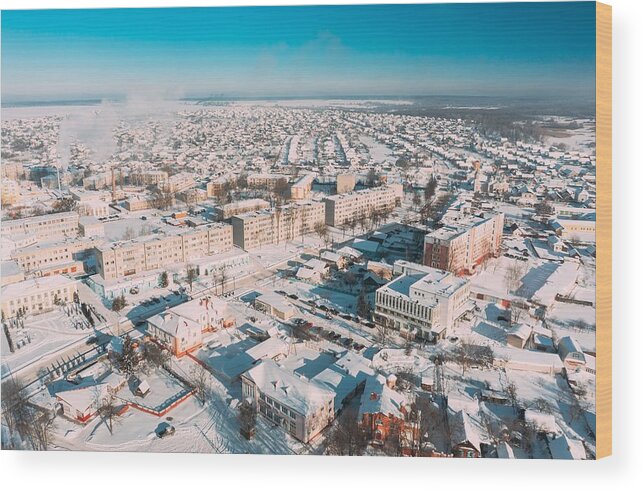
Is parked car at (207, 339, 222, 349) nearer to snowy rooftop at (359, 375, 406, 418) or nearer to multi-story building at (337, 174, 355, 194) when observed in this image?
snowy rooftop at (359, 375, 406, 418)

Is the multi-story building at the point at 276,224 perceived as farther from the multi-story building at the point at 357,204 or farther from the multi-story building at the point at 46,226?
the multi-story building at the point at 46,226

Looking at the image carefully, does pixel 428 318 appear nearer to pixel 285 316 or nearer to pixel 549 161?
pixel 285 316

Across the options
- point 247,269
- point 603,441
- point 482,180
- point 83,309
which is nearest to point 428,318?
point 603,441

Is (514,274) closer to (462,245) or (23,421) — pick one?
(462,245)

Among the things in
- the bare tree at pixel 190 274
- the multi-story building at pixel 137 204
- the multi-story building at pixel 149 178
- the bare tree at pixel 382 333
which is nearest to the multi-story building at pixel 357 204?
the bare tree at pixel 190 274

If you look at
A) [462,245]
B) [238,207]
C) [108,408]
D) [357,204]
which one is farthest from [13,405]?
[357,204]

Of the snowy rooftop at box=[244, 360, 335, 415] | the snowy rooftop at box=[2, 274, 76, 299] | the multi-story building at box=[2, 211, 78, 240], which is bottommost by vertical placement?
the snowy rooftop at box=[244, 360, 335, 415]

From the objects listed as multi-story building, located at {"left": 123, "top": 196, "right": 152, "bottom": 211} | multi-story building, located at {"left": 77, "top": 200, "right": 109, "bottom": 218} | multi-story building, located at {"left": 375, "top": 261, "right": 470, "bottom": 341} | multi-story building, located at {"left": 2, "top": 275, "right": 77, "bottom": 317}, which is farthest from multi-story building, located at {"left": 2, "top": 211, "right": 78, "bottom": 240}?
multi-story building, located at {"left": 375, "top": 261, "right": 470, "bottom": 341}
